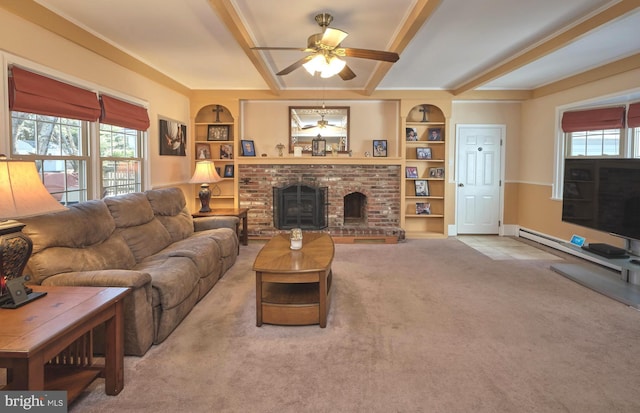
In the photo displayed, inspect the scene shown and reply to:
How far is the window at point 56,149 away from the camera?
313 cm

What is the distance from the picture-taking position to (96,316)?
197 cm

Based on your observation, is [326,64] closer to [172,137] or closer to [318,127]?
[172,137]

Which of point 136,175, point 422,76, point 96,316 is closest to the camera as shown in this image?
point 96,316

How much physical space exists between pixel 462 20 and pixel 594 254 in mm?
2761

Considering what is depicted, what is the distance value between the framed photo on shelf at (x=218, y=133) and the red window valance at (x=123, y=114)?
1986 mm

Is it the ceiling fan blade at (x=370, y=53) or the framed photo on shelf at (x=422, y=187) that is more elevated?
the ceiling fan blade at (x=370, y=53)

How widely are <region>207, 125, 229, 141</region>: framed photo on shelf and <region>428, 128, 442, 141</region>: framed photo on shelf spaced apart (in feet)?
11.8

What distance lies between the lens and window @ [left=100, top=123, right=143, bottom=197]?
421 cm

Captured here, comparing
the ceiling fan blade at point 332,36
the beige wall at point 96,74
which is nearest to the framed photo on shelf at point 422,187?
the beige wall at point 96,74

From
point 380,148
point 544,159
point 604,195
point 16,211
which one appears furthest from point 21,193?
point 544,159

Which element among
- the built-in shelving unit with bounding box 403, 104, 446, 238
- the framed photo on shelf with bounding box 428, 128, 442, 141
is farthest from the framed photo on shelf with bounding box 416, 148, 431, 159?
the framed photo on shelf with bounding box 428, 128, 442, 141

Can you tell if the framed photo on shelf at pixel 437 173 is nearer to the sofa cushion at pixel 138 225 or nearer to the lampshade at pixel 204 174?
the lampshade at pixel 204 174

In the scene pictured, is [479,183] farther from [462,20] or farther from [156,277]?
[156,277]

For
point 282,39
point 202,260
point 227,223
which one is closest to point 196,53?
point 282,39
